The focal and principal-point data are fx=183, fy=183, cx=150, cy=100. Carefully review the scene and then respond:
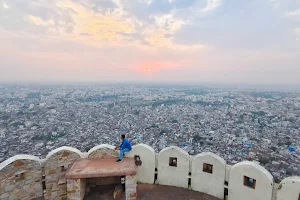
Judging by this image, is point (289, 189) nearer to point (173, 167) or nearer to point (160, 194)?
point (173, 167)

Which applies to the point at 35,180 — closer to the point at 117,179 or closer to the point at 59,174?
the point at 59,174

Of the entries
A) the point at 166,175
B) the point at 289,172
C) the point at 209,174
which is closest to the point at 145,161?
the point at 166,175

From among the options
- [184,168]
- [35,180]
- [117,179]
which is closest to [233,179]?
[184,168]

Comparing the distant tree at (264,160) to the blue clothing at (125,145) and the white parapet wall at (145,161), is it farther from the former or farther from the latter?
the blue clothing at (125,145)

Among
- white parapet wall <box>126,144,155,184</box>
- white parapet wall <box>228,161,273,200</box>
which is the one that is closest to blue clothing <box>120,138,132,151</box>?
white parapet wall <box>126,144,155,184</box>

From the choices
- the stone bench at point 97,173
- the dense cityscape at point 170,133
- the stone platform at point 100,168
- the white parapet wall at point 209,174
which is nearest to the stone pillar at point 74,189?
the stone bench at point 97,173

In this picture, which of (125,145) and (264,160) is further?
(264,160)
